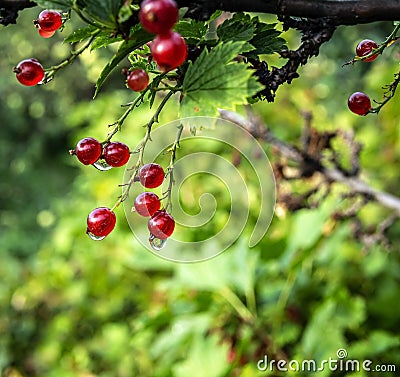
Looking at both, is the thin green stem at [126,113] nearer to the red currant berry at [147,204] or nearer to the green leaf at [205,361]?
the red currant berry at [147,204]

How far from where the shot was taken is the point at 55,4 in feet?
1.44

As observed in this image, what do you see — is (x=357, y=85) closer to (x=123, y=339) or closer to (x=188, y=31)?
(x=123, y=339)

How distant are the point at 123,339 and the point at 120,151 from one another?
168 centimetres

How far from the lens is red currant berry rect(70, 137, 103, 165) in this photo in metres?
0.54

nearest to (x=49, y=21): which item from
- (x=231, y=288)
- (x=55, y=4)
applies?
(x=55, y=4)

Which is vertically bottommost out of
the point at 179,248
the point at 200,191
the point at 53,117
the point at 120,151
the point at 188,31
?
the point at 53,117

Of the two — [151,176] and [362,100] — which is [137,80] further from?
Result: [362,100]

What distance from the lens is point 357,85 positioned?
2195 millimetres

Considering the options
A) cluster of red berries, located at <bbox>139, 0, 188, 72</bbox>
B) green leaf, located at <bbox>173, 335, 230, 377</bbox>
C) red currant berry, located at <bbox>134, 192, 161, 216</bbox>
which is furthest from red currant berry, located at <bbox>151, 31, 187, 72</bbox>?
green leaf, located at <bbox>173, 335, 230, 377</bbox>

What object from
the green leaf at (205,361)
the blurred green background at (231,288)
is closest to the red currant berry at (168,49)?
the blurred green background at (231,288)

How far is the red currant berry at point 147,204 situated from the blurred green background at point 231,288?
564 mm

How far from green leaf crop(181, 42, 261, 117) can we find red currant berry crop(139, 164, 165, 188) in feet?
0.39

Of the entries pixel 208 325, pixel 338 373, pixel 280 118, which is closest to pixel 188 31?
pixel 338 373

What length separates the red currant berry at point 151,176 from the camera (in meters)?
0.58
